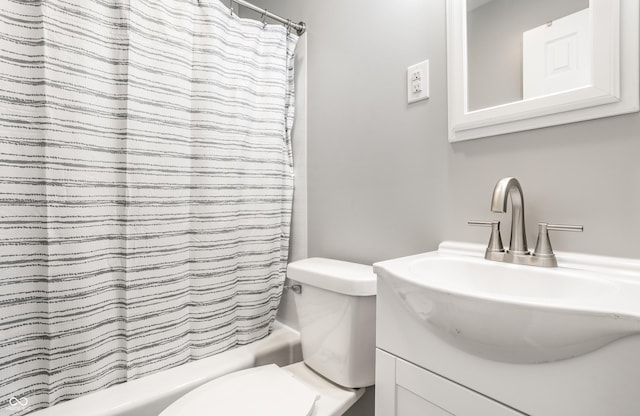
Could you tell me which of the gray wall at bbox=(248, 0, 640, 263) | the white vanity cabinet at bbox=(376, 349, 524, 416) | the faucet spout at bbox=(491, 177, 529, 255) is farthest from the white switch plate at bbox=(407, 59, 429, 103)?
the white vanity cabinet at bbox=(376, 349, 524, 416)

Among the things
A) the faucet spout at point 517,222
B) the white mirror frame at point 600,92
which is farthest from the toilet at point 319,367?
the white mirror frame at point 600,92

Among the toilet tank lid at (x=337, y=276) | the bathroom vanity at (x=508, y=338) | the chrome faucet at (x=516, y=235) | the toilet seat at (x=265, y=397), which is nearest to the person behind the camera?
the bathroom vanity at (x=508, y=338)

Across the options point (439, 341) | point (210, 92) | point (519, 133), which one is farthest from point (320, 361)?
point (210, 92)

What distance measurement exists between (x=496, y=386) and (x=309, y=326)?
672 mm

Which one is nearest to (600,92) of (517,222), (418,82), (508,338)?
(517,222)

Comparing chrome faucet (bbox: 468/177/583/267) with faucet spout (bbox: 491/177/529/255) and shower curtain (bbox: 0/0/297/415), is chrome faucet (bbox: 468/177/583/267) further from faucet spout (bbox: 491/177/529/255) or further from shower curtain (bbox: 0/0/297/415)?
shower curtain (bbox: 0/0/297/415)

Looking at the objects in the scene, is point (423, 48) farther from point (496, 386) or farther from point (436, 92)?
point (496, 386)

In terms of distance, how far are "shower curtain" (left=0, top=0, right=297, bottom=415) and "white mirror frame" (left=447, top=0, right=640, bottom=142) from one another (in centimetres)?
91

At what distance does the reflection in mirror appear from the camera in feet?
2.37

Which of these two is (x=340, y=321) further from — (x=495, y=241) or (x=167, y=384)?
(x=167, y=384)

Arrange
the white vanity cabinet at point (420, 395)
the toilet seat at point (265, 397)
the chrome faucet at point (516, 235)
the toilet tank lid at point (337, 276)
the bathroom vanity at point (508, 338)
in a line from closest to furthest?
the bathroom vanity at point (508, 338)
the white vanity cabinet at point (420, 395)
the chrome faucet at point (516, 235)
the toilet seat at point (265, 397)
the toilet tank lid at point (337, 276)

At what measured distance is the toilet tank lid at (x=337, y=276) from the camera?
925 mm

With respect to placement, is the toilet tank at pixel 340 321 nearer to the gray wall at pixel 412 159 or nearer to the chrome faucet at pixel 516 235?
the gray wall at pixel 412 159

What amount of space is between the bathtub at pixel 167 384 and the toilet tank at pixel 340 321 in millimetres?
243
